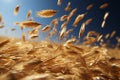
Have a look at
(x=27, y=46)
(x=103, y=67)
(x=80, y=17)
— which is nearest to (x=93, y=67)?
(x=103, y=67)

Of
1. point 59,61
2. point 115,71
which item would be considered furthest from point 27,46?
point 115,71

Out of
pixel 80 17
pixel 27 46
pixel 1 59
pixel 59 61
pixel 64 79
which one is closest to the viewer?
pixel 64 79

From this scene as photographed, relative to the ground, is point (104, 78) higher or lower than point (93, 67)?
lower

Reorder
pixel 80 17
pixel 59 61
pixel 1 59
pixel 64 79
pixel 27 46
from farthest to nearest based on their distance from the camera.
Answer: pixel 80 17, pixel 27 46, pixel 59 61, pixel 1 59, pixel 64 79

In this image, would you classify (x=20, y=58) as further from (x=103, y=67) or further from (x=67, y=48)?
(x=103, y=67)

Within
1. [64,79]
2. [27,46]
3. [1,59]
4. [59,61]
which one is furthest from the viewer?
[27,46]

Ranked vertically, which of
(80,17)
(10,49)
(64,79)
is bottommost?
(64,79)

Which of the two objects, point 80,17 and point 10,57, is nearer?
point 10,57

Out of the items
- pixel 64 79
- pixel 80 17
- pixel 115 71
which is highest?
pixel 80 17

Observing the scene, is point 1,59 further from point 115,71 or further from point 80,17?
point 80,17
